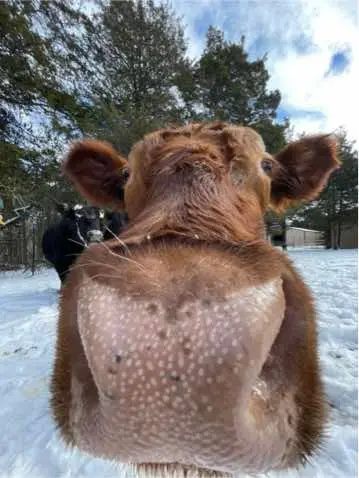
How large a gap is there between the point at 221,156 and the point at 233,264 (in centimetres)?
74

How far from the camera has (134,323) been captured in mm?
706

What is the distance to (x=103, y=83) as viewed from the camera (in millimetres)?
10398

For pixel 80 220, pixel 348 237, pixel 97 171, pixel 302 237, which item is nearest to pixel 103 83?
pixel 80 220

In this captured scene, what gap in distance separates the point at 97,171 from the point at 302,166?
1387mm

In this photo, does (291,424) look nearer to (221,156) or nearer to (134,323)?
(134,323)

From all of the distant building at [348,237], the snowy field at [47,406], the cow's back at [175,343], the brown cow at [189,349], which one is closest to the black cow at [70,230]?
the snowy field at [47,406]

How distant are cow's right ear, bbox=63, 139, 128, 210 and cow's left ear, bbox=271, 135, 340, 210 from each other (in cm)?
102

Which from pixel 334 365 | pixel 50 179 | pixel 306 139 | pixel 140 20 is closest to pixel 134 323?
pixel 306 139

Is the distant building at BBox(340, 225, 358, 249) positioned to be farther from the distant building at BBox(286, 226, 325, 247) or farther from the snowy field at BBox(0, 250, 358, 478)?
the snowy field at BBox(0, 250, 358, 478)

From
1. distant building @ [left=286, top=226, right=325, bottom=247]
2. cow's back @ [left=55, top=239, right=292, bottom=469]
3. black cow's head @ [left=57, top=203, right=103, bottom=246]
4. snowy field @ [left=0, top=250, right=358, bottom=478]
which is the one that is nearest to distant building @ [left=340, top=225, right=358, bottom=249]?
distant building @ [left=286, top=226, right=325, bottom=247]

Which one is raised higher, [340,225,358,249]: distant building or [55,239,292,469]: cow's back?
[340,225,358,249]: distant building

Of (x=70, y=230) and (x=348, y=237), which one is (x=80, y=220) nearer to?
(x=70, y=230)

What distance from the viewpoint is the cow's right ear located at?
7.54 feet

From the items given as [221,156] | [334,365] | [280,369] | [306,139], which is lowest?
[334,365]
